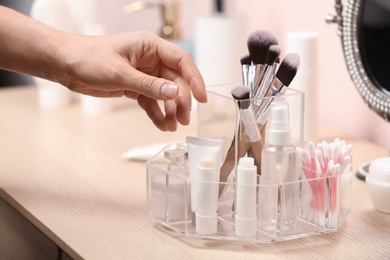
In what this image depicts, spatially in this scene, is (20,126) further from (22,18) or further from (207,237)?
(207,237)

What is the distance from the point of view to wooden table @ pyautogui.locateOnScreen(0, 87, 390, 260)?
0.85 meters

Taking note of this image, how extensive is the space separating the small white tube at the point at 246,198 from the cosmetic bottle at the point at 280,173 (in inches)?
0.7

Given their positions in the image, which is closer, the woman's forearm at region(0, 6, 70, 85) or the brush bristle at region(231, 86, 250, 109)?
the brush bristle at region(231, 86, 250, 109)

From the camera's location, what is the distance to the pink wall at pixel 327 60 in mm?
1271

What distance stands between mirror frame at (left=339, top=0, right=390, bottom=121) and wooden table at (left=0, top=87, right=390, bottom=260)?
0.34 feet

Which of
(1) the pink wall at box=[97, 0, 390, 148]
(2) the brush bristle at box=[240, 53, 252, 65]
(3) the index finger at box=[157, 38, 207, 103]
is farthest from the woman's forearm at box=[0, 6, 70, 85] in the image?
(1) the pink wall at box=[97, 0, 390, 148]

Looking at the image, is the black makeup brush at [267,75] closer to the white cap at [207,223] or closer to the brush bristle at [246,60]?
the brush bristle at [246,60]

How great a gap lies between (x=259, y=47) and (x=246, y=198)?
0.61 feet

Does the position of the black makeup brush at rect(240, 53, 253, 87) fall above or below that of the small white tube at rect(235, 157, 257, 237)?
above

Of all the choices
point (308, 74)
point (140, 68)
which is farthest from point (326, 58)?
point (140, 68)

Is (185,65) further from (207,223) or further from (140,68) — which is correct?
(207,223)

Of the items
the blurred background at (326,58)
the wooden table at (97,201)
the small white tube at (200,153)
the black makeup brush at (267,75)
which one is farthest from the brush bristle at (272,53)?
the blurred background at (326,58)

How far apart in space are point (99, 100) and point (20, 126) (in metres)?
0.15

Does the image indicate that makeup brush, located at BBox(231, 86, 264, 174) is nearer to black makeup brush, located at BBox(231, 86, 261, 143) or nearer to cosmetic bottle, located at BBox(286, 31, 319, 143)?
black makeup brush, located at BBox(231, 86, 261, 143)
